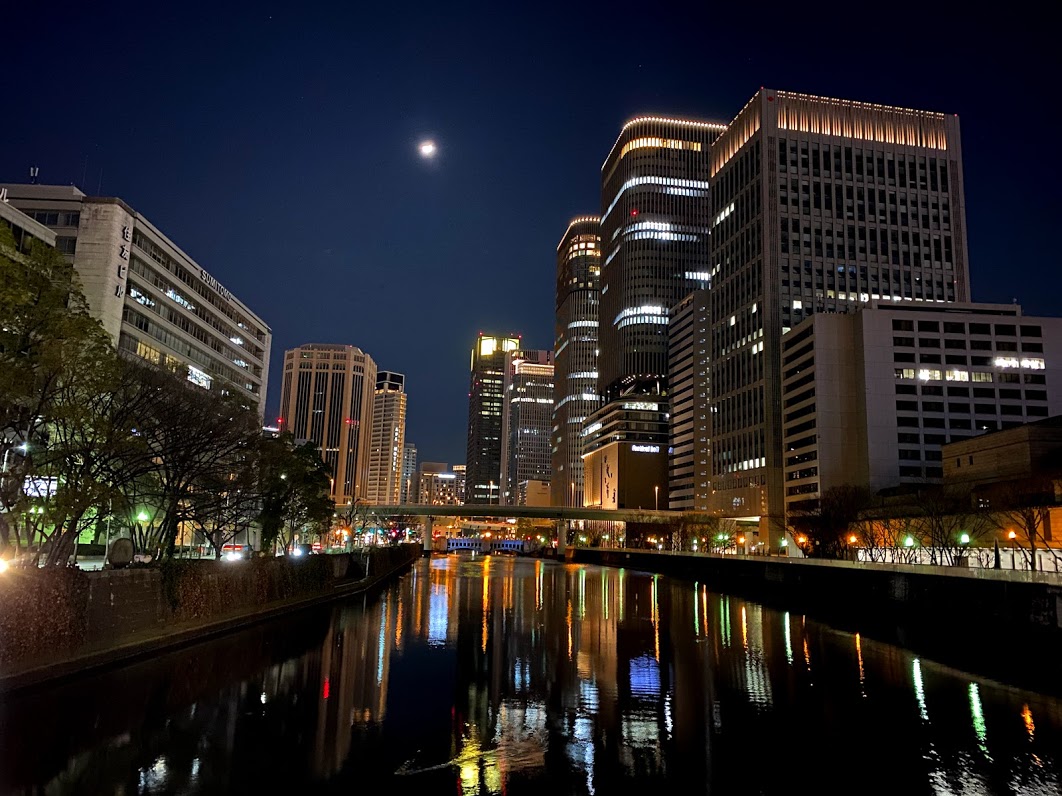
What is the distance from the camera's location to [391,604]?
5906 centimetres

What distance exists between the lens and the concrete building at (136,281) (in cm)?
8369

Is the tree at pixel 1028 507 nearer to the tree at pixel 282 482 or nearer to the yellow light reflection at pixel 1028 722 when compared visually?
the yellow light reflection at pixel 1028 722

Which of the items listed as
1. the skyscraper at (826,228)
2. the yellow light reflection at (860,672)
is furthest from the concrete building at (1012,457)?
the skyscraper at (826,228)

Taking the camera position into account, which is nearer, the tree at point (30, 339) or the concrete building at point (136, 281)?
the tree at point (30, 339)

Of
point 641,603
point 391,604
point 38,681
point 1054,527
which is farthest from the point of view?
point 1054,527

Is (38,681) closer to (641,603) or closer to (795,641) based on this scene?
(795,641)

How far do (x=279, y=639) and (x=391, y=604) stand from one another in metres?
23.0

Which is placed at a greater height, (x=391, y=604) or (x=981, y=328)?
(x=981, y=328)

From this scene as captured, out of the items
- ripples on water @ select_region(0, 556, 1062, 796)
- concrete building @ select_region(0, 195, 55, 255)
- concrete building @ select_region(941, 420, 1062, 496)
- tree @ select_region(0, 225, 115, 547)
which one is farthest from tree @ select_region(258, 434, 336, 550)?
concrete building @ select_region(941, 420, 1062, 496)

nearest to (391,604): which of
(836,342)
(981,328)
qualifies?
(836,342)

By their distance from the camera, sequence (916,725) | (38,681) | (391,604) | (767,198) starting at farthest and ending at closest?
1. (767,198)
2. (391,604)
3. (38,681)
4. (916,725)

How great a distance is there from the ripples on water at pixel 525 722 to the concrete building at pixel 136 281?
191ft

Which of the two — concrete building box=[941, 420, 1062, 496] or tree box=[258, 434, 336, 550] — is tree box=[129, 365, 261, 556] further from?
concrete building box=[941, 420, 1062, 496]

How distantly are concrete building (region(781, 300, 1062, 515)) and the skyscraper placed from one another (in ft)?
75.8
